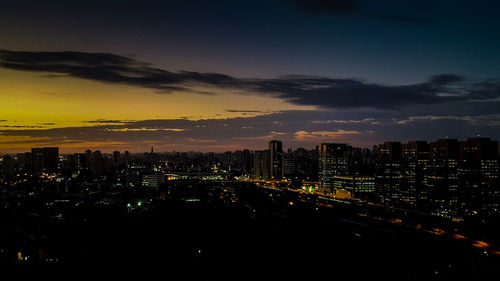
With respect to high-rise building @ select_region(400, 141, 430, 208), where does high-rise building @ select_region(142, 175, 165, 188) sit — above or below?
below

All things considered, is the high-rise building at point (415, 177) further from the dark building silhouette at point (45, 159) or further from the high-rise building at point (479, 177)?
the dark building silhouette at point (45, 159)

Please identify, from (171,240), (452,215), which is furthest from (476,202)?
(171,240)

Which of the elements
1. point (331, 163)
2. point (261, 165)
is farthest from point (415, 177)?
point (261, 165)

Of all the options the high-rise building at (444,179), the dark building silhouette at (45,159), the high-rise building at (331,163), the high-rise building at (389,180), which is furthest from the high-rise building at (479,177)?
the dark building silhouette at (45,159)

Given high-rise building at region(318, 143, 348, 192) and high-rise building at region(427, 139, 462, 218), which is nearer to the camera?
high-rise building at region(427, 139, 462, 218)

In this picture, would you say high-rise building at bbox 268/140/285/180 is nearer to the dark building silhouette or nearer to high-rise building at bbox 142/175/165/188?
high-rise building at bbox 142/175/165/188

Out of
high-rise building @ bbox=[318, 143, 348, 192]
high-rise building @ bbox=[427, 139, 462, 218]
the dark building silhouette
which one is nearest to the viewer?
high-rise building @ bbox=[427, 139, 462, 218]

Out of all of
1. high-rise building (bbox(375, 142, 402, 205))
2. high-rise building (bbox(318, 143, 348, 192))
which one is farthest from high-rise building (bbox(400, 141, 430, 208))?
high-rise building (bbox(318, 143, 348, 192))

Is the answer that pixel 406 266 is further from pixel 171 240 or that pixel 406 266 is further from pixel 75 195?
pixel 75 195

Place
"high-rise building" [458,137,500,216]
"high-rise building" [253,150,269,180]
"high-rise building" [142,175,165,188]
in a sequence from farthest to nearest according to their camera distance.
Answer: "high-rise building" [253,150,269,180] < "high-rise building" [142,175,165,188] < "high-rise building" [458,137,500,216]

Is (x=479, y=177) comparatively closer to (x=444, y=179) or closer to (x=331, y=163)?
(x=444, y=179)
